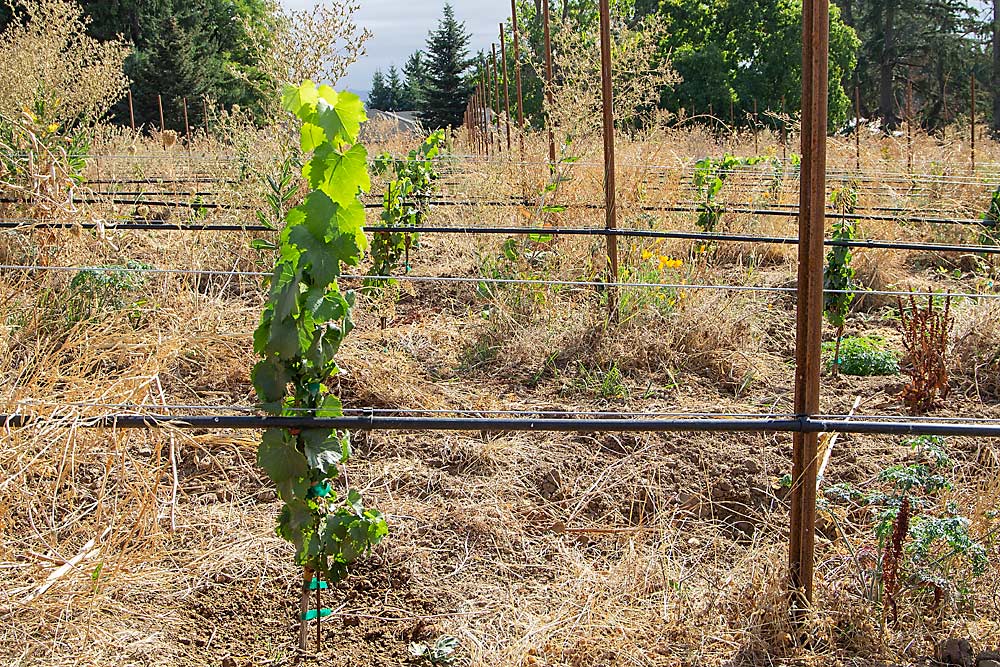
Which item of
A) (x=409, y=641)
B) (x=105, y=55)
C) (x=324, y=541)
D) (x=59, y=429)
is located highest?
(x=105, y=55)

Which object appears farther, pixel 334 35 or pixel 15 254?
pixel 15 254

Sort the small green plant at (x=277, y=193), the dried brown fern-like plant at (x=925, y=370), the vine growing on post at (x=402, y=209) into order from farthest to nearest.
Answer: the vine growing on post at (x=402, y=209)
the small green plant at (x=277, y=193)
the dried brown fern-like plant at (x=925, y=370)

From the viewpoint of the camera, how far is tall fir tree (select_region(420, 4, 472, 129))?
34375 millimetres

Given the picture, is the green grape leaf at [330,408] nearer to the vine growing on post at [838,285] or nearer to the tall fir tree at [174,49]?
the vine growing on post at [838,285]

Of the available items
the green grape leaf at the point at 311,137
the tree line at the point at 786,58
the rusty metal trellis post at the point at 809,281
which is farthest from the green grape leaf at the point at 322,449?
the tree line at the point at 786,58

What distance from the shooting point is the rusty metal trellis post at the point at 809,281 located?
234 cm

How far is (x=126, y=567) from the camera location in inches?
111

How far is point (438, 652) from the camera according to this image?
2.61m

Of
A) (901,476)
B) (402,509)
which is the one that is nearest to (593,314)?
(402,509)

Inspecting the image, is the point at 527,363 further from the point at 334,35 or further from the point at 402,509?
the point at 334,35

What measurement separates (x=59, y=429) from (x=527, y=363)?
A: 259cm

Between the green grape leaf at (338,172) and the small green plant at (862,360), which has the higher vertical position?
the green grape leaf at (338,172)

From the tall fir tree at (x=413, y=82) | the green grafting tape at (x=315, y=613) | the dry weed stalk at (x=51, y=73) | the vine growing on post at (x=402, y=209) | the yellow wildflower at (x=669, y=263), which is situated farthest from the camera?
the tall fir tree at (x=413, y=82)

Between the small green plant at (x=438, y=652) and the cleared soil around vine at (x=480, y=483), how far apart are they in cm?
6
